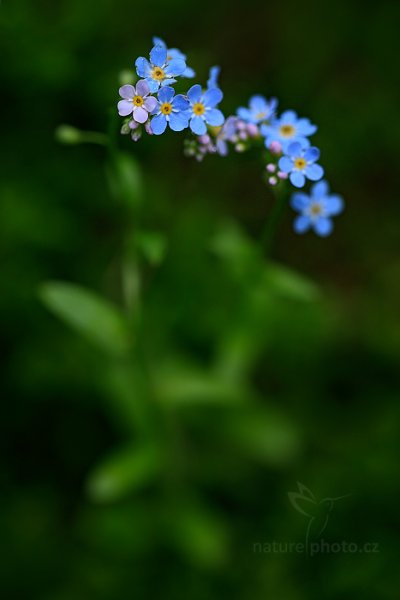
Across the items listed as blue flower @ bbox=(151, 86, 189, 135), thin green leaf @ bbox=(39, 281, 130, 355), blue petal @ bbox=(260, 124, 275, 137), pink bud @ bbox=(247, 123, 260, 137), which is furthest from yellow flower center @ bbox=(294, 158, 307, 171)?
thin green leaf @ bbox=(39, 281, 130, 355)

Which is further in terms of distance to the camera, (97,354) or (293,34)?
(293,34)

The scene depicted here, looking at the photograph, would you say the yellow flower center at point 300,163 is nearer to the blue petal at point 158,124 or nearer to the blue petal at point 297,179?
the blue petal at point 297,179

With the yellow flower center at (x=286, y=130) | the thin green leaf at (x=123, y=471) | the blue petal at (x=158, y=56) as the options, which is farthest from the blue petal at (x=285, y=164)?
the thin green leaf at (x=123, y=471)

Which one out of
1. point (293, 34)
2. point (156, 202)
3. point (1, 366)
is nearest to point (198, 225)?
point (156, 202)

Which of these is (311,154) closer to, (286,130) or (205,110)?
(286,130)

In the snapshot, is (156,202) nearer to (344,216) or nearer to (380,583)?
(344,216)

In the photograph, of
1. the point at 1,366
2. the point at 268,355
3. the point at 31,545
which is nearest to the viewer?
the point at 31,545
